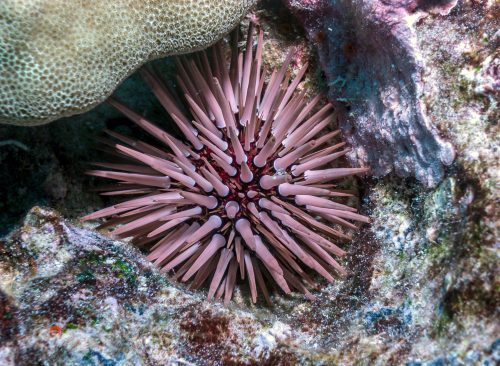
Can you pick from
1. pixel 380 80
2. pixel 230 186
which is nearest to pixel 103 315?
pixel 230 186

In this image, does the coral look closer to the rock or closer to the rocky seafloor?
the rocky seafloor

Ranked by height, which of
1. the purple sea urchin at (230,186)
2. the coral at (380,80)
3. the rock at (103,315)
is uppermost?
Result: the coral at (380,80)

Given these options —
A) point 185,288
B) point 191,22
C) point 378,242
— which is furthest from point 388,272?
point 191,22

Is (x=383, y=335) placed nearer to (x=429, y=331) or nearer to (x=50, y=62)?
(x=429, y=331)

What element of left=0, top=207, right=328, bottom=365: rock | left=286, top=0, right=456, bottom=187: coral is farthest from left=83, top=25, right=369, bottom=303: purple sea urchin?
left=0, top=207, right=328, bottom=365: rock

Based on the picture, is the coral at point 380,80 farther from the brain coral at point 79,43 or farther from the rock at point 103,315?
the rock at point 103,315

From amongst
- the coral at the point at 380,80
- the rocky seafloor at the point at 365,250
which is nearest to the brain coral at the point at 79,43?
the rocky seafloor at the point at 365,250

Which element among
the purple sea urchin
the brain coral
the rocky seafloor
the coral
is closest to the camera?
the rocky seafloor
